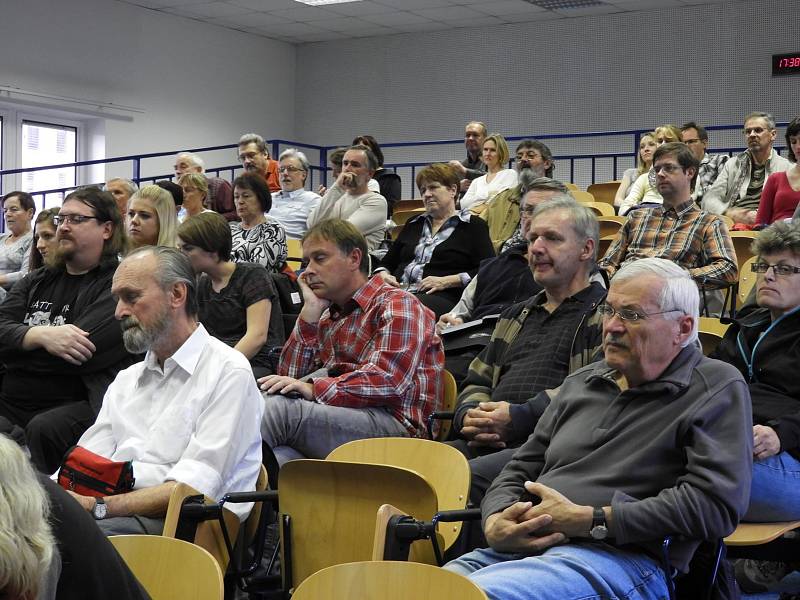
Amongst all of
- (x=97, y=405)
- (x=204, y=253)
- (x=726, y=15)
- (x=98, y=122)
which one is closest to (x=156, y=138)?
(x=98, y=122)

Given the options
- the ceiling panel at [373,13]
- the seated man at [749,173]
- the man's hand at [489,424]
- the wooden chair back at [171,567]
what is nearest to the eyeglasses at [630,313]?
the man's hand at [489,424]

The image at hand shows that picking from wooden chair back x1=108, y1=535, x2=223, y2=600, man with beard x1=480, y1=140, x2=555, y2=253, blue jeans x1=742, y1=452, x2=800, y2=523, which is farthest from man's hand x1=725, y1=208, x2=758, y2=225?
wooden chair back x1=108, y1=535, x2=223, y2=600

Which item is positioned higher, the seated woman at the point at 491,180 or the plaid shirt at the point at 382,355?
the seated woman at the point at 491,180

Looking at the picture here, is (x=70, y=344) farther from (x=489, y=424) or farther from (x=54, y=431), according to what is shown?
(x=489, y=424)

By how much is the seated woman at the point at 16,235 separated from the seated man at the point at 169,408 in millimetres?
4116

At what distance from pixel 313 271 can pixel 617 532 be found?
1637 millimetres

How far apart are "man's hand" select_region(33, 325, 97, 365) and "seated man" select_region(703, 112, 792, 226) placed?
4.14 m

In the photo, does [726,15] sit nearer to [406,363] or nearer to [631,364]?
[406,363]

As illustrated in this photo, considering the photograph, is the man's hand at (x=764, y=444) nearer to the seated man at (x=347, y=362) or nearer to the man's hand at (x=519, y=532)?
the man's hand at (x=519, y=532)

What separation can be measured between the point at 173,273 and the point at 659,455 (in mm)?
1397

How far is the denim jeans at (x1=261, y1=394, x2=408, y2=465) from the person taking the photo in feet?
10.4

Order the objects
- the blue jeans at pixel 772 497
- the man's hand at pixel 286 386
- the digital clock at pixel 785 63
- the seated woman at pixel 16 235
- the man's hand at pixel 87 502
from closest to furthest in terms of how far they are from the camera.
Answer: the man's hand at pixel 87 502 < the blue jeans at pixel 772 497 < the man's hand at pixel 286 386 < the seated woman at pixel 16 235 < the digital clock at pixel 785 63

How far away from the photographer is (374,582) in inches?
67.0

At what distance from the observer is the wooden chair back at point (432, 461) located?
2.52 meters
